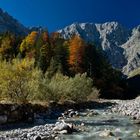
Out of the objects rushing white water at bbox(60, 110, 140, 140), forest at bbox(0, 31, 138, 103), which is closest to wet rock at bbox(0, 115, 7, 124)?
rushing white water at bbox(60, 110, 140, 140)

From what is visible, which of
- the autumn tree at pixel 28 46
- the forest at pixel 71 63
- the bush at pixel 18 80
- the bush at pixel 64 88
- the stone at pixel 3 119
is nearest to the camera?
the stone at pixel 3 119

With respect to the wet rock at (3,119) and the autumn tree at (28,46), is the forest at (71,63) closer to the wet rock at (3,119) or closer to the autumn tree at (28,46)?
the autumn tree at (28,46)

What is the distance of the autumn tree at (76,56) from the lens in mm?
96500

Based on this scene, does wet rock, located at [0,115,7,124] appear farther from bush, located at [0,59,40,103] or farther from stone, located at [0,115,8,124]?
bush, located at [0,59,40,103]

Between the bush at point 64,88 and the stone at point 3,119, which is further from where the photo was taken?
the bush at point 64,88

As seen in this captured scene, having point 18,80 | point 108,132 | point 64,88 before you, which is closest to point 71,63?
point 64,88

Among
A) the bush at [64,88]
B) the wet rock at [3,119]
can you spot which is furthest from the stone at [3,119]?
the bush at [64,88]

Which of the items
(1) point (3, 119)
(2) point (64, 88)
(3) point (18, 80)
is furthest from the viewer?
(2) point (64, 88)

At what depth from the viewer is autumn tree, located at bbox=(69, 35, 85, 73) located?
96.5m

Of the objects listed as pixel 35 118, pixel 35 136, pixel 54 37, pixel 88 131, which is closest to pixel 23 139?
pixel 35 136

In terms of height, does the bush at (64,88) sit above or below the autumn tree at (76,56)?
below

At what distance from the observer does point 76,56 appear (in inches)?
3878

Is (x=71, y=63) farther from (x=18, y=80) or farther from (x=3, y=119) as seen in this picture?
(x=3, y=119)

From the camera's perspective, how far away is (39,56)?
320ft
